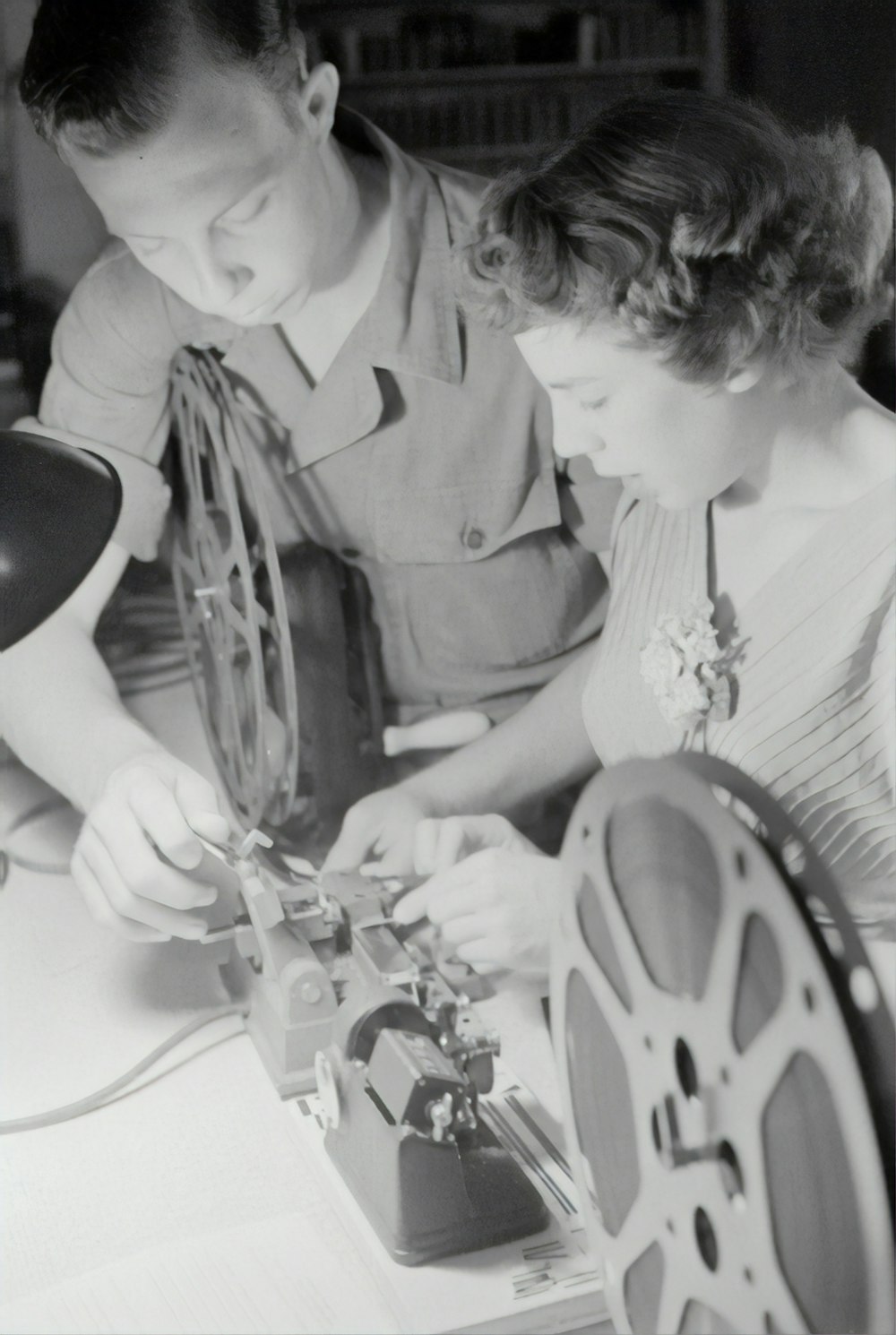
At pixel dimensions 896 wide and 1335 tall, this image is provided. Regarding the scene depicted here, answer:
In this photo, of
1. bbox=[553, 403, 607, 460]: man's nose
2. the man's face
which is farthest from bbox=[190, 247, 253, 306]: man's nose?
bbox=[553, 403, 607, 460]: man's nose

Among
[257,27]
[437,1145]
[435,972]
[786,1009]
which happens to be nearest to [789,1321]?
[786,1009]

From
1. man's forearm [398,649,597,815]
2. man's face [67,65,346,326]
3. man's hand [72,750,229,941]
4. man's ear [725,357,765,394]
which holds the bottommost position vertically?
man's hand [72,750,229,941]

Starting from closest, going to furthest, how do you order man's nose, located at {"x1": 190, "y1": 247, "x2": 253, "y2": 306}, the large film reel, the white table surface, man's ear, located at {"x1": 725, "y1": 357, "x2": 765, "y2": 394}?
the large film reel
man's ear, located at {"x1": 725, "y1": 357, "x2": 765, "y2": 394}
man's nose, located at {"x1": 190, "y1": 247, "x2": 253, "y2": 306}
the white table surface

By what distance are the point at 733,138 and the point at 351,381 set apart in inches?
16.9

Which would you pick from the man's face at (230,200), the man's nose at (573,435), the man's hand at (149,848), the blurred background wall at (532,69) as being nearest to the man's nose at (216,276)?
the man's face at (230,200)

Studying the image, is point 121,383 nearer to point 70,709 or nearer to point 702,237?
point 70,709

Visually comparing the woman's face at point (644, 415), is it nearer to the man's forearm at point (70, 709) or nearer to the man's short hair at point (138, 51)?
the man's short hair at point (138, 51)

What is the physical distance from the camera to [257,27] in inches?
46.8

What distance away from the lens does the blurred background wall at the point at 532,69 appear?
3.72 feet

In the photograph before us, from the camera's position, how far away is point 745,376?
3.50 ft

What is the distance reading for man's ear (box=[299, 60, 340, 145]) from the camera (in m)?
1.21

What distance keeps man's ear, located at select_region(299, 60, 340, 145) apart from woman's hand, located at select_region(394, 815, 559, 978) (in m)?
0.67

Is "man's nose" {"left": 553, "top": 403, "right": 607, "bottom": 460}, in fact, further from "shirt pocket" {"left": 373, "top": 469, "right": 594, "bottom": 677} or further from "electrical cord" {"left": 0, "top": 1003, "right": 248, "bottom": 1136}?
"electrical cord" {"left": 0, "top": 1003, "right": 248, "bottom": 1136}

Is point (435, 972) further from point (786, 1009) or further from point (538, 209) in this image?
point (538, 209)
